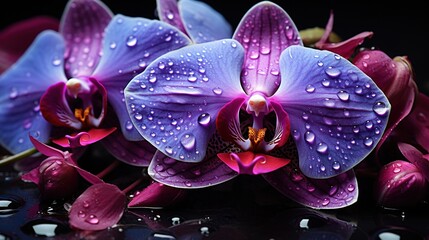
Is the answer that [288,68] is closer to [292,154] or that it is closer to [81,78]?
[292,154]

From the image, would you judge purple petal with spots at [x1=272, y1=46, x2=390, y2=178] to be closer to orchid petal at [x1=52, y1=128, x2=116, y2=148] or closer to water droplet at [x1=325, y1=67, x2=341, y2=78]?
water droplet at [x1=325, y1=67, x2=341, y2=78]

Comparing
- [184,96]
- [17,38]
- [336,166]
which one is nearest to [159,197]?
[184,96]

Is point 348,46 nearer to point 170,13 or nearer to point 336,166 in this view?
point 336,166

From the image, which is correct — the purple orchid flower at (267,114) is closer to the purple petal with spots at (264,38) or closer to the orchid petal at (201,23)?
the purple petal with spots at (264,38)

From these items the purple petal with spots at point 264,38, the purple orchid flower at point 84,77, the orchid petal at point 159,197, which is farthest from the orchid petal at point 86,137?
the purple petal with spots at point 264,38

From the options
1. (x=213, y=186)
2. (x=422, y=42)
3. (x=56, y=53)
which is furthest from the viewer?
(x=422, y=42)

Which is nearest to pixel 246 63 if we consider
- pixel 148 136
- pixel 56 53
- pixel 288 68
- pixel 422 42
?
pixel 288 68

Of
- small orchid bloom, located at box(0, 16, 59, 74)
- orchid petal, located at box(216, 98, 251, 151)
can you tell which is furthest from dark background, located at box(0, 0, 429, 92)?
orchid petal, located at box(216, 98, 251, 151)
